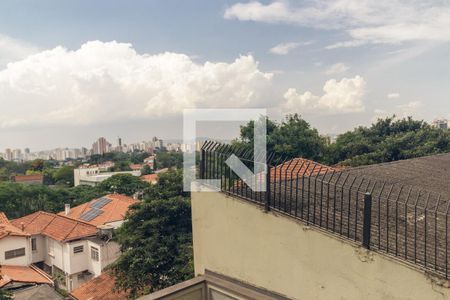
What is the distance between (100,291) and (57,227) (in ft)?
31.6

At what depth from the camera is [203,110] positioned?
6.81 m

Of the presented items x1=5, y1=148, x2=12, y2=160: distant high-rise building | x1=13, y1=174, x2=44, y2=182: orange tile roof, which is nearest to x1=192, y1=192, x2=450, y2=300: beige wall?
x1=13, y1=174, x2=44, y2=182: orange tile roof

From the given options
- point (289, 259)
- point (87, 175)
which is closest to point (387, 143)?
point (289, 259)

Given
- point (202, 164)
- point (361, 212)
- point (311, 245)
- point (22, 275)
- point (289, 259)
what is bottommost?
point (22, 275)

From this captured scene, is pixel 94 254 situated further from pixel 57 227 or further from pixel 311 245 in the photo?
pixel 311 245

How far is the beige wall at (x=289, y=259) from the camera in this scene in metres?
3.17

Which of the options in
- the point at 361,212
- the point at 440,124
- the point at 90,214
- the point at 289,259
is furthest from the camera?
the point at 440,124

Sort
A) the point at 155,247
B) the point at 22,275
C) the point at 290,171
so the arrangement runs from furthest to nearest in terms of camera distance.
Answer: the point at 22,275
the point at 155,247
the point at 290,171

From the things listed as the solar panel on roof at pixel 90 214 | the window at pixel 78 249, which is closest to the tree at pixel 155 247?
the window at pixel 78 249

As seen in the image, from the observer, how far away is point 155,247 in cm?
1286

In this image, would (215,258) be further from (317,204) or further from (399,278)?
(399,278)

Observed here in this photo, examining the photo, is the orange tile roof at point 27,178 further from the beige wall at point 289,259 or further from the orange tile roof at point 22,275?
the beige wall at point 289,259

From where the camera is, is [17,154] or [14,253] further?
[17,154]

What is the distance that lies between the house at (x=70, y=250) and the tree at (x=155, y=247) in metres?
7.78
